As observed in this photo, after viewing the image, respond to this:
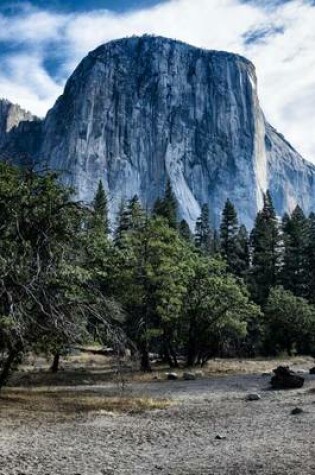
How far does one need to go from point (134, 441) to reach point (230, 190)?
160 meters

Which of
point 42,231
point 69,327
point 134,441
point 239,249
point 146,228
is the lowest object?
point 134,441

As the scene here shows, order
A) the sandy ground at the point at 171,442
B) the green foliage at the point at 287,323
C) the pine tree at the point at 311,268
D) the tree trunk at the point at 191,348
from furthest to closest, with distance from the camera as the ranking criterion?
1. the pine tree at the point at 311,268
2. the green foliage at the point at 287,323
3. the tree trunk at the point at 191,348
4. the sandy ground at the point at 171,442

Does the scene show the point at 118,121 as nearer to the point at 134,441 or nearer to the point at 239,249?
the point at 239,249

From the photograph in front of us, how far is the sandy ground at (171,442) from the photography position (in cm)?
930

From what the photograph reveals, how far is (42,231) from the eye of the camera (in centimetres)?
1545

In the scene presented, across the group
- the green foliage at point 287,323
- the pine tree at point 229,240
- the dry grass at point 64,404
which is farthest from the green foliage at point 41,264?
the pine tree at point 229,240

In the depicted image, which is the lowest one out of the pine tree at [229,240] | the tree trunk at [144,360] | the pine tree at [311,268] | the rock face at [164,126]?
the tree trunk at [144,360]

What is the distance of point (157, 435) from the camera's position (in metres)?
12.7

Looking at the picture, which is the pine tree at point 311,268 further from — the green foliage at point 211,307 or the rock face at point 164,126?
the rock face at point 164,126

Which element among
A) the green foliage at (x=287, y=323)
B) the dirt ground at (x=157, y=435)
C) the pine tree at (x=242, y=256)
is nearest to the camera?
the dirt ground at (x=157, y=435)

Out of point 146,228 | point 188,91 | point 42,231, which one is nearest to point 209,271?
point 146,228

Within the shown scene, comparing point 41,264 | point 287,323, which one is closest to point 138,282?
point 41,264

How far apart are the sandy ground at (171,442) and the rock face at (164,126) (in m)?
140

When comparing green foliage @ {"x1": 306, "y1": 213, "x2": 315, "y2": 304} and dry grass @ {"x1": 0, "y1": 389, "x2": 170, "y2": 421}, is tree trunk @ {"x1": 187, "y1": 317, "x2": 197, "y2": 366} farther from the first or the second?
green foliage @ {"x1": 306, "y1": 213, "x2": 315, "y2": 304}
